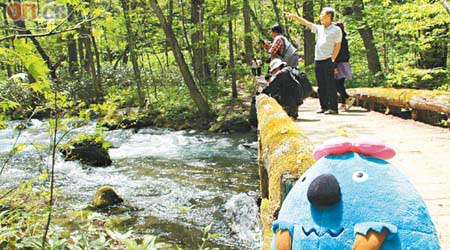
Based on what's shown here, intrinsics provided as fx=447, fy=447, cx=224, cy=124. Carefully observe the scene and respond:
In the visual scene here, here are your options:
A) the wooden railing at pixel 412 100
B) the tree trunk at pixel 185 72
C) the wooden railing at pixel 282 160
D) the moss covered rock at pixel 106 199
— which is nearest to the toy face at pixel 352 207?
the wooden railing at pixel 282 160

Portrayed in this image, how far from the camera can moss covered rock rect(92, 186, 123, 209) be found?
762 centimetres

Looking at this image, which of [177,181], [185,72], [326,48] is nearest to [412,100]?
[326,48]

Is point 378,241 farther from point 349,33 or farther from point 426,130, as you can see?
point 349,33

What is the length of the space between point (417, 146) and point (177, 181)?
5182 mm

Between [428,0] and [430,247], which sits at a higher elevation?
[428,0]

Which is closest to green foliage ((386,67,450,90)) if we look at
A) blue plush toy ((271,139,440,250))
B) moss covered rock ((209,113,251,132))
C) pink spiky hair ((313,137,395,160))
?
moss covered rock ((209,113,251,132))

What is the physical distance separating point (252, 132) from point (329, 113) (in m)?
6.50

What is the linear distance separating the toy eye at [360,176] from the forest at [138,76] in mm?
1796

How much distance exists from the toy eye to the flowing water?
2.95 meters

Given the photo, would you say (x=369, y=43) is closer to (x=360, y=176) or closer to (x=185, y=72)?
(x=185, y=72)

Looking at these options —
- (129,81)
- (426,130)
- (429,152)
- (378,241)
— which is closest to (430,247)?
(378,241)

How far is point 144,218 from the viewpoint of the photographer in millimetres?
7176

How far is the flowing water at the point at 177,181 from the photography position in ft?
21.5

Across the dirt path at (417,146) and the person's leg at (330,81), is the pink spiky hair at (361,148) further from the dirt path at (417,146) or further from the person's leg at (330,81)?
the person's leg at (330,81)
